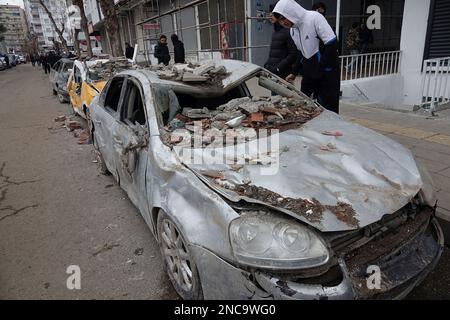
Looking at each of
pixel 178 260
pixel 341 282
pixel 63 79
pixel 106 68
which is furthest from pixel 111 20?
pixel 341 282

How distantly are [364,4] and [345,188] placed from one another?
15.8 m

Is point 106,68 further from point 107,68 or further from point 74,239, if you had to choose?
point 74,239

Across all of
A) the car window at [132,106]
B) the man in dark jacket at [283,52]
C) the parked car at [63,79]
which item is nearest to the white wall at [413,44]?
the man in dark jacket at [283,52]

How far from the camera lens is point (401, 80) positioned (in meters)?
9.04

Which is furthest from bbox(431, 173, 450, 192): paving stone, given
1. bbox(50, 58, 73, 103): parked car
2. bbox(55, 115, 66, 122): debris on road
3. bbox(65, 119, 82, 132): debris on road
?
bbox(50, 58, 73, 103): parked car

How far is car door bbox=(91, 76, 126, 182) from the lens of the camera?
3.79m

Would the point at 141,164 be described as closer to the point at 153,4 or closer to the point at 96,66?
the point at 96,66

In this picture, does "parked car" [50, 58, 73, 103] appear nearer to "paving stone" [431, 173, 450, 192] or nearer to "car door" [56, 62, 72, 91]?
"car door" [56, 62, 72, 91]

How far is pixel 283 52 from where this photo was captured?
5.37 m

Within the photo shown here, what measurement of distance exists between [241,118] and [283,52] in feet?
9.05
